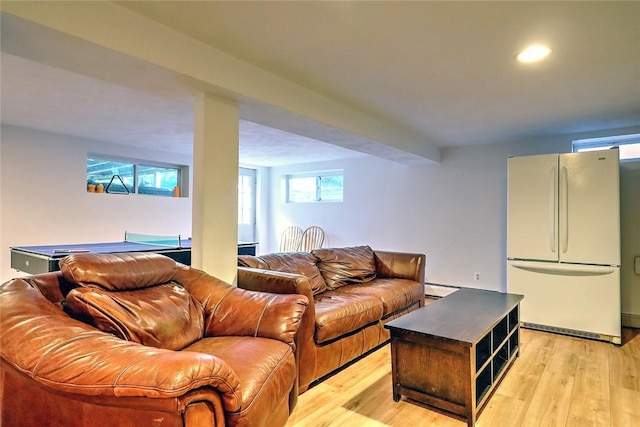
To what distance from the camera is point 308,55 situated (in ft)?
7.40

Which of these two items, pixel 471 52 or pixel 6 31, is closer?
pixel 6 31

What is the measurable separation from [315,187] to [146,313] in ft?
17.3

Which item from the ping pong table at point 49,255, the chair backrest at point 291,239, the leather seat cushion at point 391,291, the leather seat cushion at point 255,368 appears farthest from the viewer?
the chair backrest at point 291,239

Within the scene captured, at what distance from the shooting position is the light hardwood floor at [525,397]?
205cm

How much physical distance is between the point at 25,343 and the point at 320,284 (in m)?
2.37

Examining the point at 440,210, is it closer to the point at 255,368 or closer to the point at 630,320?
the point at 630,320

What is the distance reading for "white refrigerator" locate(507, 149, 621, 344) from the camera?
11.1 feet

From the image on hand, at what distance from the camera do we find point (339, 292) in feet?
10.9

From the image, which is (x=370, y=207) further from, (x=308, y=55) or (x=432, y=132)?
(x=308, y=55)

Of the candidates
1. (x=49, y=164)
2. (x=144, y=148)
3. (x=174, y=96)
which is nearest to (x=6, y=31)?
(x=174, y=96)

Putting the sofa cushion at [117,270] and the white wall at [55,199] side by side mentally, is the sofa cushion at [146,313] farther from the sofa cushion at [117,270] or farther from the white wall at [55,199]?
the white wall at [55,199]

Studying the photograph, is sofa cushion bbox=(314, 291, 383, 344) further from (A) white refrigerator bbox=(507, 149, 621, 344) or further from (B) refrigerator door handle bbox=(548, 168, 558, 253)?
(B) refrigerator door handle bbox=(548, 168, 558, 253)

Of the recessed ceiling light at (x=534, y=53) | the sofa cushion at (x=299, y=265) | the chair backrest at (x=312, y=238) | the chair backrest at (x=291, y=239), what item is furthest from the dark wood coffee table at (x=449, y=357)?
the chair backrest at (x=291, y=239)

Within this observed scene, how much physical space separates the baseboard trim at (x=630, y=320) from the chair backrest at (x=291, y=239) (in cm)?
478
